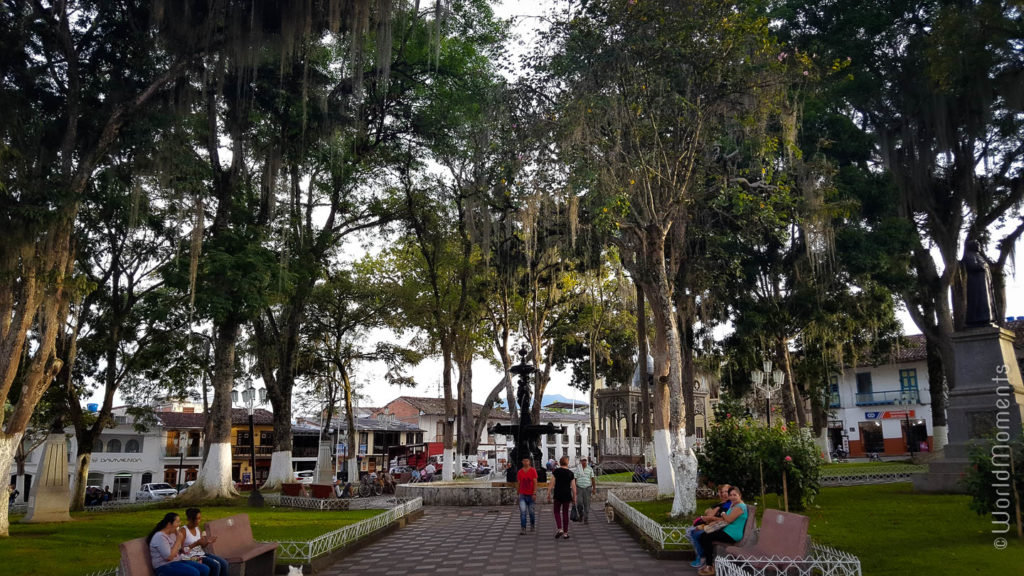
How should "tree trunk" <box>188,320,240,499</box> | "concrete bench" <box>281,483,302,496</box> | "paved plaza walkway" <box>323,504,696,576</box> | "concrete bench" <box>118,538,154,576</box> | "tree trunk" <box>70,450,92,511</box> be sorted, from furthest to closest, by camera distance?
"tree trunk" <box>70,450,92,511</box>, "concrete bench" <box>281,483,302,496</box>, "tree trunk" <box>188,320,240,499</box>, "paved plaza walkway" <box>323,504,696,576</box>, "concrete bench" <box>118,538,154,576</box>

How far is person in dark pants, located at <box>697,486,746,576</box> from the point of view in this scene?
7605 mm

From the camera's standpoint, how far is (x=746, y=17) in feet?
46.5

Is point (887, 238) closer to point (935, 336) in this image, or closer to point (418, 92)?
point (935, 336)

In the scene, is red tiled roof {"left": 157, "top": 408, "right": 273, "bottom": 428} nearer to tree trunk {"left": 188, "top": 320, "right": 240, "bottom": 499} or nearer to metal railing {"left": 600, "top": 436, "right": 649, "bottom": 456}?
metal railing {"left": 600, "top": 436, "right": 649, "bottom": 456}

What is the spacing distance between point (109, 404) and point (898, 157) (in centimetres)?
2496

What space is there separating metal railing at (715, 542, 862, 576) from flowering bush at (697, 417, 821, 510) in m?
5.66

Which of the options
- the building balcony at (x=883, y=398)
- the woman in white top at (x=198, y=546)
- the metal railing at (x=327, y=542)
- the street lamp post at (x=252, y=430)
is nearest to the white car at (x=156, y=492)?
the street lamp post at (x=252, y=430)

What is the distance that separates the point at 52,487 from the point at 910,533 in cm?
1678

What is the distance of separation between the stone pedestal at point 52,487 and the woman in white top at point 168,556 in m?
11.2

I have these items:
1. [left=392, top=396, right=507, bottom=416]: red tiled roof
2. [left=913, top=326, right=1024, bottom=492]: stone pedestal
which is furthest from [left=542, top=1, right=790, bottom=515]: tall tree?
[left=392, top=396, right=507, bottom=416]: red tiled roof

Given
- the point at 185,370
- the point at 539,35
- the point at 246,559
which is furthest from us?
the point at 185,370

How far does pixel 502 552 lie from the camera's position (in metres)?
9.88

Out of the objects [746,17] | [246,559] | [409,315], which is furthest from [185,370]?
[746,17]

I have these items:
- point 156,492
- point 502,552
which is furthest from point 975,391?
point 156,492
